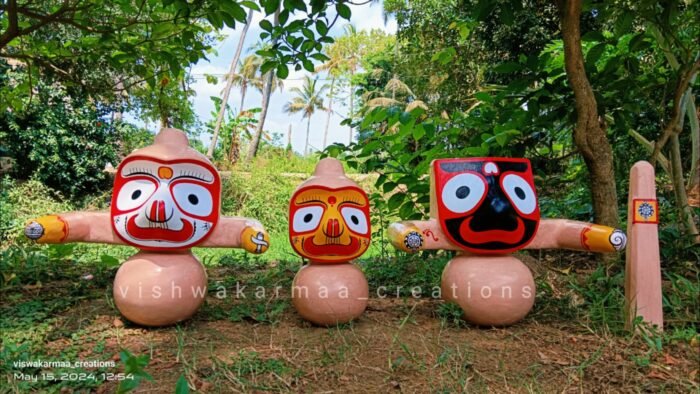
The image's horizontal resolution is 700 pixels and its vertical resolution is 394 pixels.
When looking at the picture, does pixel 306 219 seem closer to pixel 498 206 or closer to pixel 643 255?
pixel 498 206

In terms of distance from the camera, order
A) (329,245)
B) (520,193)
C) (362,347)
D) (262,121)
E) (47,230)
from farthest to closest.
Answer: (262,121), (520,193), (329,245), (47,230), (362,347)

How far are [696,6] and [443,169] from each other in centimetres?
213

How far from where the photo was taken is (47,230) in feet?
7.80

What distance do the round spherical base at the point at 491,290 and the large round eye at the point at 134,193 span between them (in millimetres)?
1686

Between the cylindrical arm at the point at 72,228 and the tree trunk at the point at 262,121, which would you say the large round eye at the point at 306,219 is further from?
the tree trunk at the point at 262,121

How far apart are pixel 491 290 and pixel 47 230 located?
229 cm

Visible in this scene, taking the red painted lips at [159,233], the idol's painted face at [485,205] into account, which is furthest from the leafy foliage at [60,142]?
the idol's painted face at [485,205]

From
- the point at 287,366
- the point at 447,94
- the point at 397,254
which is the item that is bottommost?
the point at 287,366

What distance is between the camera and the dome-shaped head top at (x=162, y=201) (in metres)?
2.43

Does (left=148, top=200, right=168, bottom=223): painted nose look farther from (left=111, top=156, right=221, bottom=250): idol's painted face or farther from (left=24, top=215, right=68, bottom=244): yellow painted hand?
(left=24, top=215, right=68, bottom=244): yellow painted hand

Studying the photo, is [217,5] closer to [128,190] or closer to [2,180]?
[128,190]

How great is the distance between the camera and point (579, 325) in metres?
2.56

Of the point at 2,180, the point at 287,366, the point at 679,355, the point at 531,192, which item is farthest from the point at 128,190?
the point at 2,180

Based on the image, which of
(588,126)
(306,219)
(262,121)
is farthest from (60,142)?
(588,126)
